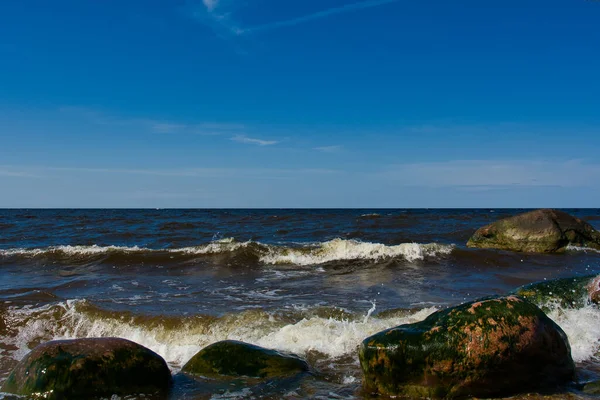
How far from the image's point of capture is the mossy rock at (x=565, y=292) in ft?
21.2

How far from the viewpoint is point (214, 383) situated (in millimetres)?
4508

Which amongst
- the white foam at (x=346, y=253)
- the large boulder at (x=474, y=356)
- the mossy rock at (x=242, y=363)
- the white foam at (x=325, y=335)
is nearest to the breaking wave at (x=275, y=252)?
the white foam at (x=346, y=253)

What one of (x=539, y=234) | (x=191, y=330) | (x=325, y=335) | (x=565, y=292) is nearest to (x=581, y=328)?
(x=565, y=292)

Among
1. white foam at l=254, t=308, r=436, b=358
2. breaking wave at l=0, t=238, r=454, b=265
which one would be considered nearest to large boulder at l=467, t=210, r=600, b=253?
breaking wave at l=0, t=238, r=454, b=265

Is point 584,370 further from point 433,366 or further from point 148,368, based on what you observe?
point 148,368

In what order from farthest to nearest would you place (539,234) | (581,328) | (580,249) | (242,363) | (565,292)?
(580,249)
(539,234)
(565,292)
(581,328)
(242,363)

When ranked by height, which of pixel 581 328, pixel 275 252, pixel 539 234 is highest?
pixel 539 234

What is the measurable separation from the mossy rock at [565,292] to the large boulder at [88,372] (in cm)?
490

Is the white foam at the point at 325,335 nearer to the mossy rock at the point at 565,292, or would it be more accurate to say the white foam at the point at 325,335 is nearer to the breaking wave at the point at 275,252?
the mossy rock at the point at 565,292

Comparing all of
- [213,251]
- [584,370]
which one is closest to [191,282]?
[213,251]

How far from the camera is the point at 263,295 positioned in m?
8.82

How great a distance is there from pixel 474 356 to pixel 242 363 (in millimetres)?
2153

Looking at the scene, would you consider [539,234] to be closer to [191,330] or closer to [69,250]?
[191,330]

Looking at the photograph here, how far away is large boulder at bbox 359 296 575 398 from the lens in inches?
155
